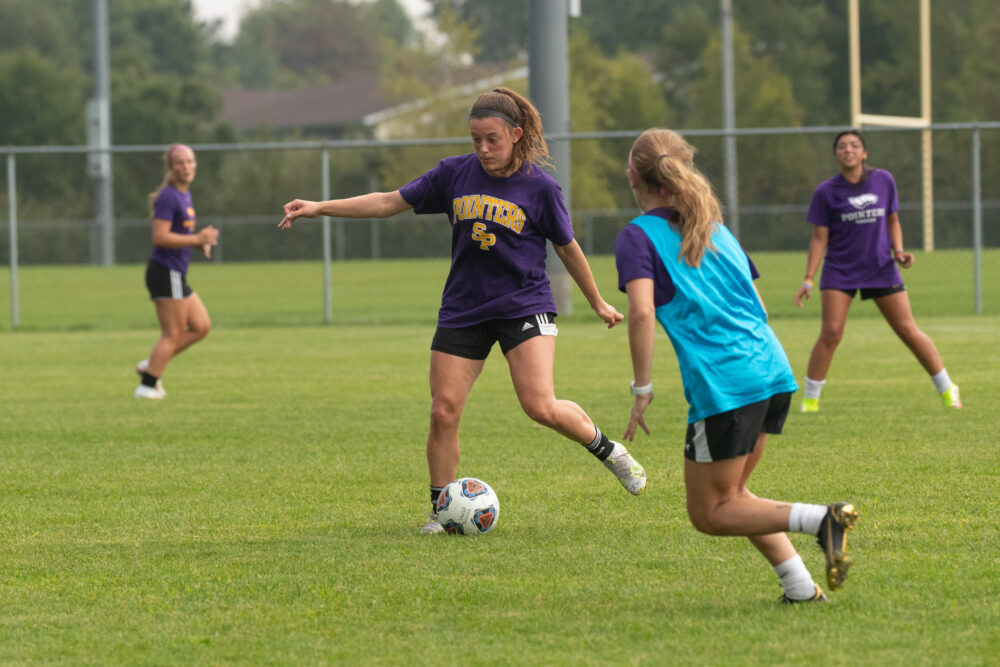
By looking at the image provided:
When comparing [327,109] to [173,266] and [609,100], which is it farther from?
[173,266]

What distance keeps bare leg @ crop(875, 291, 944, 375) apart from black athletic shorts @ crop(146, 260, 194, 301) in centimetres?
547

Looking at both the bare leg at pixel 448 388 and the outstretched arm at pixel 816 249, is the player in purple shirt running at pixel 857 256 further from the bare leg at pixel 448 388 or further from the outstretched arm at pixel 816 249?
the bare leg at pixel 448 388

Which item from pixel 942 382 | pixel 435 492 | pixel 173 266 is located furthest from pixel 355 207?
pixel 173 266

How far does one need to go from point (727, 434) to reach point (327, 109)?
225 feet

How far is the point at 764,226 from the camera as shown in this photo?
3178 cm

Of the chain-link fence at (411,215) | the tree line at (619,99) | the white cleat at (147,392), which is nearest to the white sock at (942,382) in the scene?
the white cleat at (147,392)

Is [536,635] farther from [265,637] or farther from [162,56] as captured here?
[162,56]

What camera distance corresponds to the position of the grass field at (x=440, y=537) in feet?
14.8

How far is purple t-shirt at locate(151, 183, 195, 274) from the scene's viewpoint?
11281 mm

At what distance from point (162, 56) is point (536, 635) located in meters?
78.0

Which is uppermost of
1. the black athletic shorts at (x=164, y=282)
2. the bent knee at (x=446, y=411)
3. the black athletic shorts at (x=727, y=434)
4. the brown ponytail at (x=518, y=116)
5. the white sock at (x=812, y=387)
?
the brown ponytail at (x=518, y=116)

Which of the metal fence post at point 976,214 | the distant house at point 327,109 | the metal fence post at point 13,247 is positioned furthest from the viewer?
the distant house at point 327,109

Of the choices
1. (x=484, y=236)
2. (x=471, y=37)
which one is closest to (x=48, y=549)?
(x=484, y=236)

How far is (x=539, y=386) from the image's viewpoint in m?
6.24
